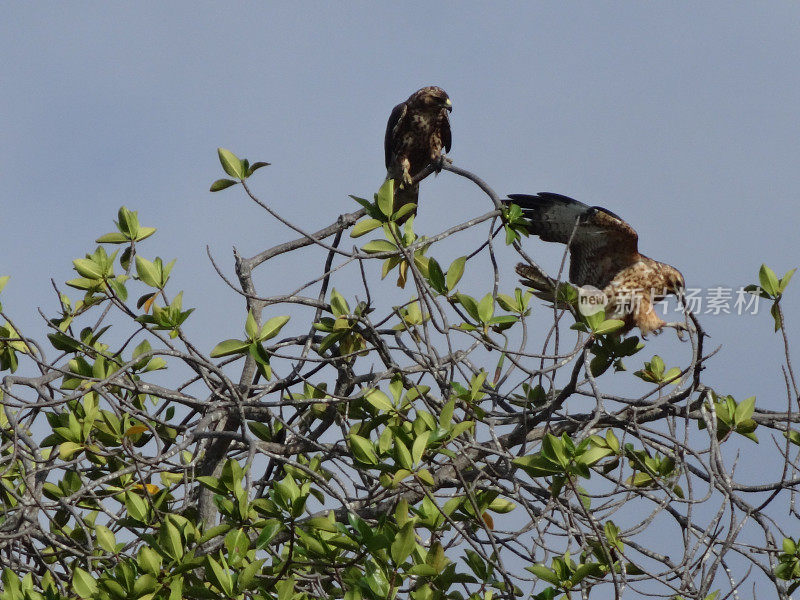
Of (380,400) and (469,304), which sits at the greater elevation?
(469,304)

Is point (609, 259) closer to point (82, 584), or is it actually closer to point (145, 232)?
point (145, 232)

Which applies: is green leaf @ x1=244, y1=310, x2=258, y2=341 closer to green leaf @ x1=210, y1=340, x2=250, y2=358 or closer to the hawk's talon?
green leaf @ x1=210, y1=340, x2=250, y2=358

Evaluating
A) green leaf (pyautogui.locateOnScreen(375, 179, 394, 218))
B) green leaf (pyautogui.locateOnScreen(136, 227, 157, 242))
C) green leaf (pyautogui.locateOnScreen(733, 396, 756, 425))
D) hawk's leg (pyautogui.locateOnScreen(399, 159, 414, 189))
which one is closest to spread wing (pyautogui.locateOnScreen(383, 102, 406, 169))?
hawk's leg (pyautogui.locateOnScreen(399, 159, 414, 189))

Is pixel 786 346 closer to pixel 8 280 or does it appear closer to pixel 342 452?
pixel 342 452

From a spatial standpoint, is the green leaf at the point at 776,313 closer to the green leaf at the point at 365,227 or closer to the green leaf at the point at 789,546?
the green leaf at the point at 789,546

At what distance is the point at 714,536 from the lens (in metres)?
3.34

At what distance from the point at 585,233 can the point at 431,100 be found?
2.08 m

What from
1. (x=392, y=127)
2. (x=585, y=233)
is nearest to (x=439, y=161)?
(x=392, y=127)

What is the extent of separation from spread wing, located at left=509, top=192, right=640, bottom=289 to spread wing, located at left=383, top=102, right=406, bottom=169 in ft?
6.61

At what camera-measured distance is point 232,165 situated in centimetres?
375

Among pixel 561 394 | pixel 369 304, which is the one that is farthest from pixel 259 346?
pixel 561 394

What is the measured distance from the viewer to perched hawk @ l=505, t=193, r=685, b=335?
16.3ft

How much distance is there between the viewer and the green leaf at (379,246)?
3.56 m

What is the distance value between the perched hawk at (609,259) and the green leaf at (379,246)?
4.38 feet
